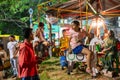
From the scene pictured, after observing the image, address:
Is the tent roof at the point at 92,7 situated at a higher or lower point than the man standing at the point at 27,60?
higher

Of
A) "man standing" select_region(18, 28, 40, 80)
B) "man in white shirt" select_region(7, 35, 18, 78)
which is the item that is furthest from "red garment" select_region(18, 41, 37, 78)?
"man in white shirt" select_region(7, 35, 18, 78)

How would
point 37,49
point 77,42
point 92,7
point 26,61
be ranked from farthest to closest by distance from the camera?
point 92,7, point 37,49, point 77,42, point 26,61

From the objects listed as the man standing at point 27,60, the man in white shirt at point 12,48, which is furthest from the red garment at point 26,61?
the man in white shirt at point 12,48

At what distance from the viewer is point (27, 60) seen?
6.48 metres

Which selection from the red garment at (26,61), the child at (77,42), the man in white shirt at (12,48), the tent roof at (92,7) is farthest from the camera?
the tent roof at (92,7)

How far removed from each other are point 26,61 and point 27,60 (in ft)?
0.10

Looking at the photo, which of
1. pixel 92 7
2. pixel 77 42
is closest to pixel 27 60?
pixel 77 42

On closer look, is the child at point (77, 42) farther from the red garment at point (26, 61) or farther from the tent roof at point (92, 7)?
the red garment at point (26, 61)

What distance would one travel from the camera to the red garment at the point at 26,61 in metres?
6.46

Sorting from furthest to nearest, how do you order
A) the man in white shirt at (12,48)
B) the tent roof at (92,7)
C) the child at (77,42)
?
1. the tent roof at (92,7)
2. the man in white shirt at (12,48)
3. the child at (77,42)

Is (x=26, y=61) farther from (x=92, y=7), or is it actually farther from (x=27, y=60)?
(x=92, y=7)

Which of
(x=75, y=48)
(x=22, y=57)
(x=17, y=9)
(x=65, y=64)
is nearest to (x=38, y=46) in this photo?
(x=65, y=64)

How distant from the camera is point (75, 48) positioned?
1106 cm

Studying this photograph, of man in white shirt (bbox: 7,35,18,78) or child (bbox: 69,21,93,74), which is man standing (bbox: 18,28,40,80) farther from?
man in white shirt (bbox: 7,35,18,78)
